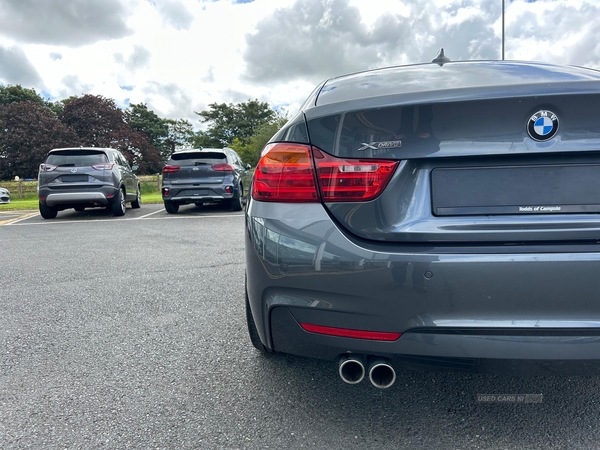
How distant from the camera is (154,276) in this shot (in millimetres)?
4328

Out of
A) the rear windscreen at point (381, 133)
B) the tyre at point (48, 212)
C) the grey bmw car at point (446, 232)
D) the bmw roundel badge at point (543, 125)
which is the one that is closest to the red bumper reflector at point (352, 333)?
the grey bmw car at point (446, 232)

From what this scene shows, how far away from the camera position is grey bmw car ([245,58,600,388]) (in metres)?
1.44

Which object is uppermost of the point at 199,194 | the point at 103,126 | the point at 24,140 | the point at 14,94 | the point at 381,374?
the point at 14,94

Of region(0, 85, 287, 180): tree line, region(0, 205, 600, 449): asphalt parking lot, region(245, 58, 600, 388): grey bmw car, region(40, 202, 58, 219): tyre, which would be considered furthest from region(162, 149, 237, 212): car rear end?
region(0, 85, 287, 180): tree line

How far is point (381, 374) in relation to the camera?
64.4 inches

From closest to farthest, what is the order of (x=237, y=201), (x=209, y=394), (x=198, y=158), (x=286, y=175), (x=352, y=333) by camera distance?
(x=352, y=333), (x=286, y=175), (x=209, y=394), (x=198, y=158), (x=237, y=201)

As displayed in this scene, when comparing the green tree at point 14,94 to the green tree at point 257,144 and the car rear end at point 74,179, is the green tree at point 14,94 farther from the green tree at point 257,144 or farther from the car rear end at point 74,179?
the car rear end at point 74,179

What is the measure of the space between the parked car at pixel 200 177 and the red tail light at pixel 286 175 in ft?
28.1

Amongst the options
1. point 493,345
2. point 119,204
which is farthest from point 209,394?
point 119,204

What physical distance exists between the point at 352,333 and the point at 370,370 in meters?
0.16

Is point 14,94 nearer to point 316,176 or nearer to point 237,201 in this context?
point 237,201

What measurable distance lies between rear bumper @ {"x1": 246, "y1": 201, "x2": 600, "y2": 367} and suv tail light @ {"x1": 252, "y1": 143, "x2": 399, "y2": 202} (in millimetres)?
73

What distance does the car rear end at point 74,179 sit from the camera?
31.8 ft

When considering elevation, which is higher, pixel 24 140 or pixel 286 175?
pixel 24 140
